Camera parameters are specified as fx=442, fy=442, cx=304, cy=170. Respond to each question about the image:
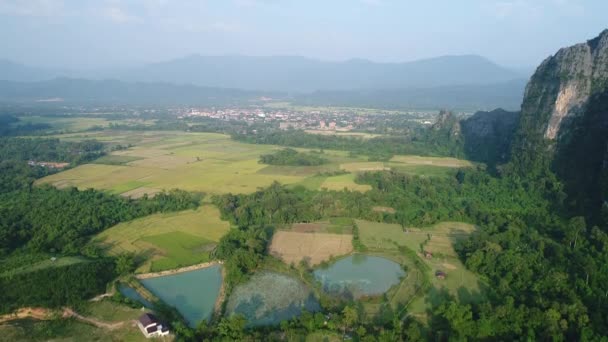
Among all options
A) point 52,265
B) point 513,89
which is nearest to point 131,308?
point 52,265

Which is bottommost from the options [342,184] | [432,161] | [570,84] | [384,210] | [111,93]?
[384,210]

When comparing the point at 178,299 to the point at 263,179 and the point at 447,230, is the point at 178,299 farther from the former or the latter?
the point at 263,179

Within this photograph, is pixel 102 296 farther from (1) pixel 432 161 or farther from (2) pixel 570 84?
(1) pixel 432 161

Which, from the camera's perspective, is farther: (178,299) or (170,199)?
(170,199)

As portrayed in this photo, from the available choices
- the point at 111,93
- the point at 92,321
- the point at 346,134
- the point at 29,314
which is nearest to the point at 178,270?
the point at 92,321

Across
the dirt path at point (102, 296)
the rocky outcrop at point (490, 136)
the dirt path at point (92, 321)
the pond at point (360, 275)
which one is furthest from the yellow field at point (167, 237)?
Result: the rocky outcrop at point (490, 136)

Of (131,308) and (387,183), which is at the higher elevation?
(387,183)

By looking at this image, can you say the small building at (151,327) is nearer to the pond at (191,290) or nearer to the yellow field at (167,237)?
the pond at (191,290)
